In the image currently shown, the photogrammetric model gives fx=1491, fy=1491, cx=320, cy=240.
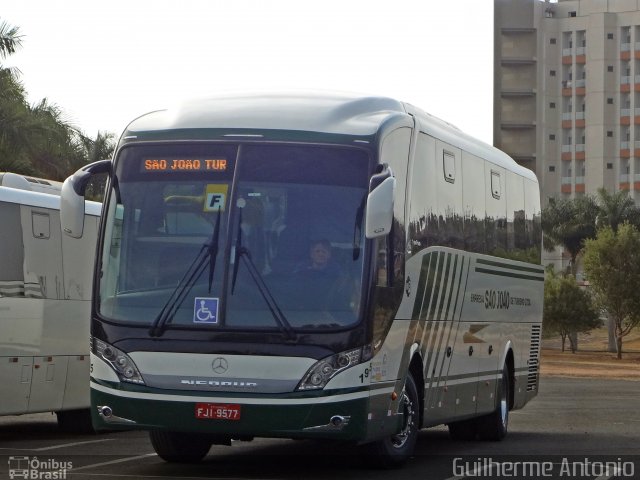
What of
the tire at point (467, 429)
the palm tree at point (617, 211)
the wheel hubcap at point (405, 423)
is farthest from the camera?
the palm tree at point (617, 211)

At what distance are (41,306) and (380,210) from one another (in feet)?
22.3

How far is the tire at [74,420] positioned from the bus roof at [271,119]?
6.71 m

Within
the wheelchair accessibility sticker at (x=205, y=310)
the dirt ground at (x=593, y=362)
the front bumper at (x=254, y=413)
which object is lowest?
the dirt ground at (x=593, y=362)

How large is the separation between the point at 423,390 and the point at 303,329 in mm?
2779

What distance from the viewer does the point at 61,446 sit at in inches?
682

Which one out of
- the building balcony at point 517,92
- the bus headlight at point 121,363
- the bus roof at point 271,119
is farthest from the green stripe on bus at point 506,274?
the building balcony at point 517,92

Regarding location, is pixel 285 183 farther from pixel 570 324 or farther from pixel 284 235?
pixel 570 324

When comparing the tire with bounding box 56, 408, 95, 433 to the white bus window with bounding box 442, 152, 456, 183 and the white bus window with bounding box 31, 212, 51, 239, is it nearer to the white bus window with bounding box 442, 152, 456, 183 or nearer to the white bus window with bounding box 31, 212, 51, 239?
the white bus window with bounding box 31, 212, 51, 239

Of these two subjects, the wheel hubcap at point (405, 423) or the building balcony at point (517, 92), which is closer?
the wheel hubcap at point (405, 423)

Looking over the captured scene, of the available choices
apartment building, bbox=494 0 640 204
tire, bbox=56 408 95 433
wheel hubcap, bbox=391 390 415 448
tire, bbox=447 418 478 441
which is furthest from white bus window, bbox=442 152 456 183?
apartment building, bbox=494 0 640 204

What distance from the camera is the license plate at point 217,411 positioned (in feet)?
41.4

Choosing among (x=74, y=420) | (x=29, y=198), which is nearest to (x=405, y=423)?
(x=29, y=198)

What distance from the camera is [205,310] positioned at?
12742 mm

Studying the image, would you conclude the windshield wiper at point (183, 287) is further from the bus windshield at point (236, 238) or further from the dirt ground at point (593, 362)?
the dirt ground at point (593, 362)
